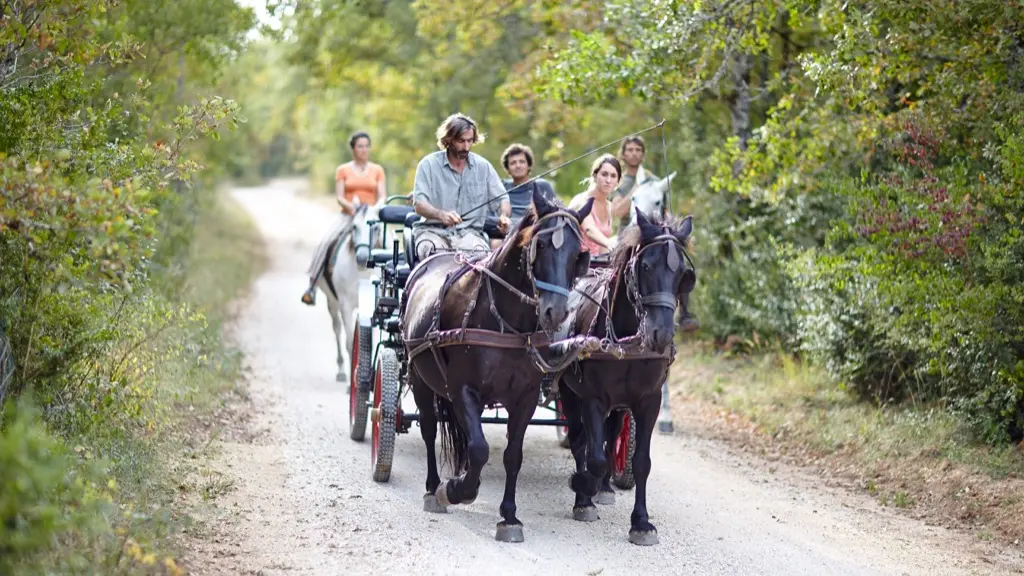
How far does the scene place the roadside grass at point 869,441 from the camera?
859 centimetres

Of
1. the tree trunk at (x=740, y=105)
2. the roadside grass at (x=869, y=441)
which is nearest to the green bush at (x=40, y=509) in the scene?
the roadside grass at (x=869, y=441)

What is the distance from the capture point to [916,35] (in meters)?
9.33

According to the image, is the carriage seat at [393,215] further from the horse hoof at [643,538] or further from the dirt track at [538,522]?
the horse hoof at [643,538]

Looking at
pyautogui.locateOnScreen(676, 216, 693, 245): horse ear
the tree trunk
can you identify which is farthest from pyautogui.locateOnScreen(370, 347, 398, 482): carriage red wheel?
the tree trunk

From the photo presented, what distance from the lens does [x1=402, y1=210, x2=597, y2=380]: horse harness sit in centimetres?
665

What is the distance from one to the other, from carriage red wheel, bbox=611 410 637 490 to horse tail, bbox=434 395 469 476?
4.70ft

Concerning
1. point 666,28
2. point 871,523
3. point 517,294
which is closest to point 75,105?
point 517,294

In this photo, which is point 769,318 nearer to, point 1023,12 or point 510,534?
point 1023,12

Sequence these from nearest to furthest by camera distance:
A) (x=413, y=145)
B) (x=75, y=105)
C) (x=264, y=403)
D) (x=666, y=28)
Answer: (x=75, y=105), (x=666, y=28), (x=264, y=403), (x=413, y=145)

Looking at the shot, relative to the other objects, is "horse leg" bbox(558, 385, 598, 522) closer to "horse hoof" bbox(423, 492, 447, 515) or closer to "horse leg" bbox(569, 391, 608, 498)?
"horse leg" bbox(569, 391, 608, 498)

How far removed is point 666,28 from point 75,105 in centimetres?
583

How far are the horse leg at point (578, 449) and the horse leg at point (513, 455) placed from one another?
2.07ft

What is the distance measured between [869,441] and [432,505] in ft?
15.3

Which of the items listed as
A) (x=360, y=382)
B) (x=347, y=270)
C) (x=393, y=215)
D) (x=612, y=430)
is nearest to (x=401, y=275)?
(x=393, y=215)
